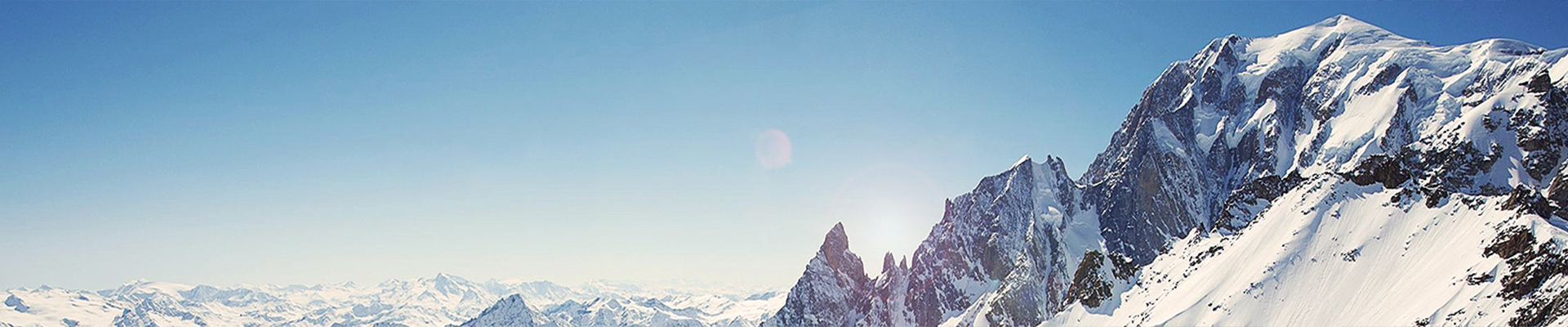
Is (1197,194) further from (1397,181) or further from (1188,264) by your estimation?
(1397,181)

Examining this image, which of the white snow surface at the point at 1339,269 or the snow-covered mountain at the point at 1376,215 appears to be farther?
the white snow surface at the point at 1339,269

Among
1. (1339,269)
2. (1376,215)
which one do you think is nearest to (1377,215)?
(1376,215)

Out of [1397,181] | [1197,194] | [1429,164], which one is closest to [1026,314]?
[1197,194]

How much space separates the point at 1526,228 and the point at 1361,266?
20.0m

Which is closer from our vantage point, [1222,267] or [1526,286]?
[1526,286]

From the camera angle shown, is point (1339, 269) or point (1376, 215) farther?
point (1376, 215)

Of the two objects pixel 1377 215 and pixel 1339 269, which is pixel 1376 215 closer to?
pixel 1377 215

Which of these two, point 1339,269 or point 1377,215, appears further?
point 1377,215

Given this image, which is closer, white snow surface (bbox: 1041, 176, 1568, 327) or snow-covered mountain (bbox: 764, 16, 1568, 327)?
snow-covered mountain (bbox: 764, 16, 1568, 327)

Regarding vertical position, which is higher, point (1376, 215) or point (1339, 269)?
point (1376, 215)

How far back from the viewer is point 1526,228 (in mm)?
75688

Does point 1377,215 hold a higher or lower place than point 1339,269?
higher

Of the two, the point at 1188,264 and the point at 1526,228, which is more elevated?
the point at 1188,264

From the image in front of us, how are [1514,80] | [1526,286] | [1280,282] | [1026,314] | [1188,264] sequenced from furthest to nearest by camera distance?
[1026,314] → [1514,80] → [1188,264] → [1280,282] → [1526,286]
